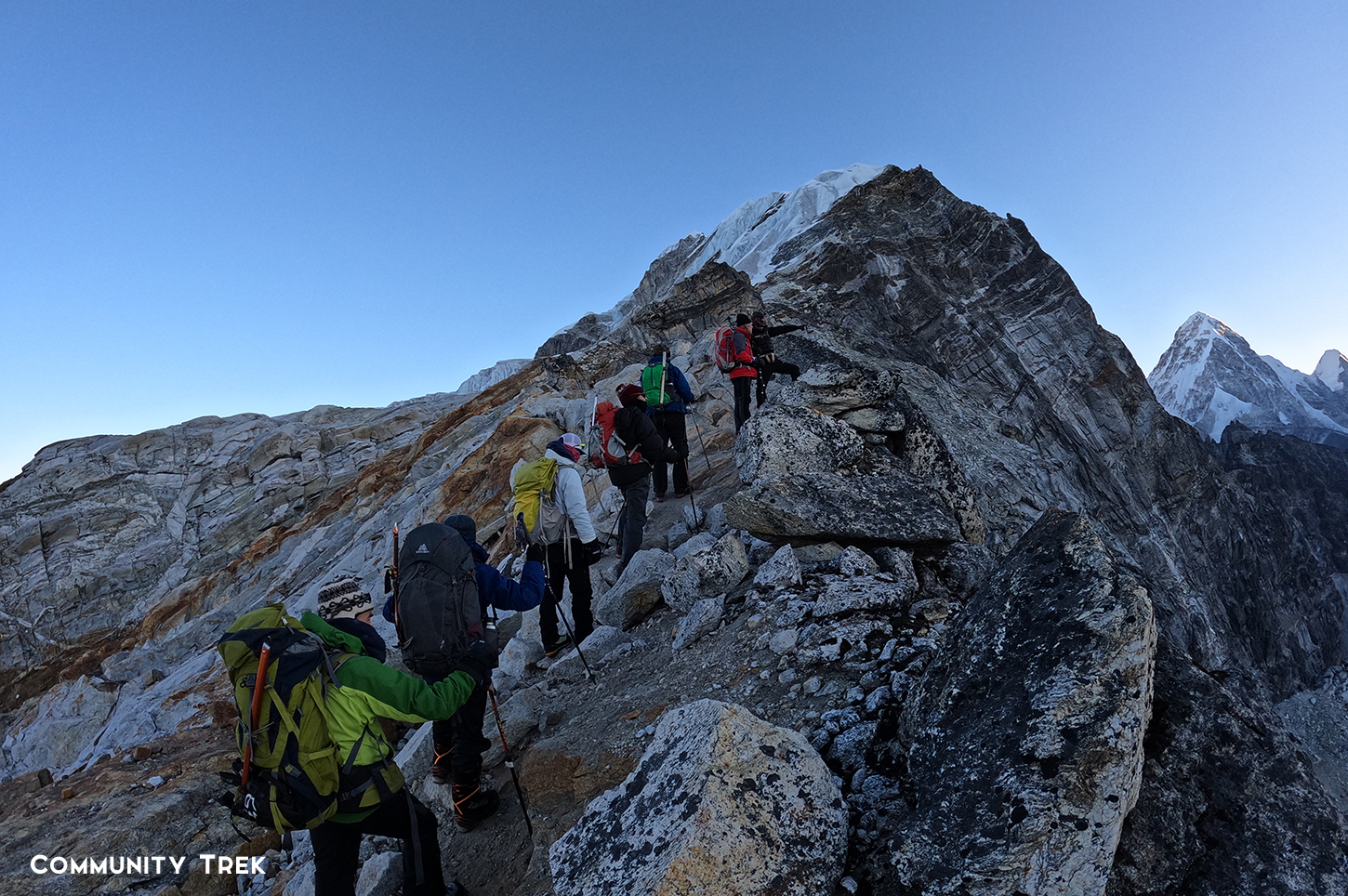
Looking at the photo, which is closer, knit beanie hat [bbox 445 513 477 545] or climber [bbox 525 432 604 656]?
knit beanie hat [bbox 445 513 477 545]

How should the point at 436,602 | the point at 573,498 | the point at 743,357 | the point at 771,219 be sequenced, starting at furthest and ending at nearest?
the point at 771,219 < the point at 743,357 < the point at 573,498 < the point at 436,602

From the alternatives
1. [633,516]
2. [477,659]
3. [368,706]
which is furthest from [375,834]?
[633,516]

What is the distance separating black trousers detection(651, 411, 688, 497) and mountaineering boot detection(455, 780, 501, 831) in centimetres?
623

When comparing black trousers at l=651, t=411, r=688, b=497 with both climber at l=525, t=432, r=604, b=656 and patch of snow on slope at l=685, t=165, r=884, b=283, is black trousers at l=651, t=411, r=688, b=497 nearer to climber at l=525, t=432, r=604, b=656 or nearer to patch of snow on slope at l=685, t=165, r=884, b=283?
climber at l=525, t=432, r=604, b=656

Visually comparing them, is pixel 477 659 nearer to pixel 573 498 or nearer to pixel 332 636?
pixel 332 636

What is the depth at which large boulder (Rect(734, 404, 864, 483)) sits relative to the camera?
336 inches

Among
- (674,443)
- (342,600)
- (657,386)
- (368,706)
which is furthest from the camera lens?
(674,443)

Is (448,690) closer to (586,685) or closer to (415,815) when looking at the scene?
(415,815)

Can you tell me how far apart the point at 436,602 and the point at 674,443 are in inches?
289

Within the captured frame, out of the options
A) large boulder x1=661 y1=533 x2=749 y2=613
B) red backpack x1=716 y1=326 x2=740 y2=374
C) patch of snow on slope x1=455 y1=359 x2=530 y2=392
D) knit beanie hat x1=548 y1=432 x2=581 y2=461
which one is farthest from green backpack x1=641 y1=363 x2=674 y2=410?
patch of snow on slope x1=455 y1=359 x2=530 y2=392

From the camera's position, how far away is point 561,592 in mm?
8219

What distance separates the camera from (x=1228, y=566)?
46.0m

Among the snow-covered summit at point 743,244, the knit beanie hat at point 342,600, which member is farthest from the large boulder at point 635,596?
the snow-covered summit at point 743,244

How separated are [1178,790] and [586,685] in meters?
5.28
